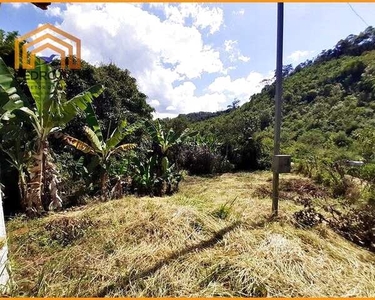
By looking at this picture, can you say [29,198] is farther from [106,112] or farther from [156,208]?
[106,112]

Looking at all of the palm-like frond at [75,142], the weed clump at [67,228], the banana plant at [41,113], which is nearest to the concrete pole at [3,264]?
the weed clump at [67,228]

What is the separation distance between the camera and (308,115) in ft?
86.5

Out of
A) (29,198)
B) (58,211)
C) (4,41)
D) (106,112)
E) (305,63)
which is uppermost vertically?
(305,63)

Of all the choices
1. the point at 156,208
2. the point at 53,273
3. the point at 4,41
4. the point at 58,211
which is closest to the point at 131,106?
the point at 4,41

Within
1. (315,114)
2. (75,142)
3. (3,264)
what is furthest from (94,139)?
(315,114)

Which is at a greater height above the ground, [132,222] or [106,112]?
[106,112]

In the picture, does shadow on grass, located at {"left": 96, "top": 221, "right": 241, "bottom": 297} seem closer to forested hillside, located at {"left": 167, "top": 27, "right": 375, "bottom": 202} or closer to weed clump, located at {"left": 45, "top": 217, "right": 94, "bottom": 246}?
weed clump, located at {"left": 45, "top": 217, "right": 94, "bottom": 246}

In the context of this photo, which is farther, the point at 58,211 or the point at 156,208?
the point at 58,211

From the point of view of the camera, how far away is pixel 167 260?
9.59ft

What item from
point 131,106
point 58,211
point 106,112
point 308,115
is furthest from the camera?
point 308,115

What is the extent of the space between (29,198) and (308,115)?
1027 inches

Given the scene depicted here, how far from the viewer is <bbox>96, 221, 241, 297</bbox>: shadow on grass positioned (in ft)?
8.36

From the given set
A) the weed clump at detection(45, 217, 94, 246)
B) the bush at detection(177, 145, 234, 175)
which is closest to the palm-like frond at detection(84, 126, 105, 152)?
the weed clump at detection(45, 217, 94, 246)

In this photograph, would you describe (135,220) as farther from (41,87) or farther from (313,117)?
(313,117)
